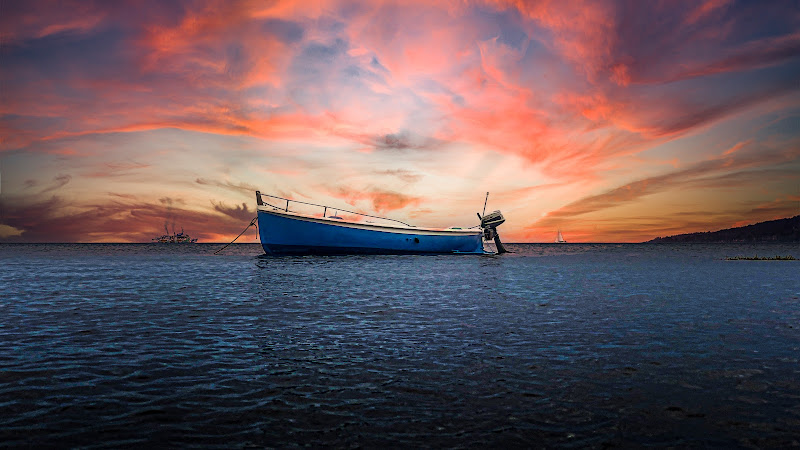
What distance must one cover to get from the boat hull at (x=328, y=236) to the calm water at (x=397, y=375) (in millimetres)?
35575

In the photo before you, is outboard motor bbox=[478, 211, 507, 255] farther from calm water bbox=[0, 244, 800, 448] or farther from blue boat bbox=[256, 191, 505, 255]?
calm water bbox=[0, 244, 800, 448]

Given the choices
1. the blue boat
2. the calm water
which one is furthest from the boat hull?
the calm water

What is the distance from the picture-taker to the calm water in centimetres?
579

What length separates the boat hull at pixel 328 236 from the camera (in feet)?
174

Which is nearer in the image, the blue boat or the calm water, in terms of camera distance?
the calm water

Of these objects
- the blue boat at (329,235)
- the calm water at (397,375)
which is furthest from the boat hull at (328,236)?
the calm water at (397,375)

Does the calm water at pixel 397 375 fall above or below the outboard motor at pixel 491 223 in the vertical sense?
below

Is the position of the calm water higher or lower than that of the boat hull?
lower

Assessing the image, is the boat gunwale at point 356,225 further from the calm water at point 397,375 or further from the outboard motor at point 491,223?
the calm water at point 397,375

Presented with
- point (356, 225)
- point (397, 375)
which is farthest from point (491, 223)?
point (397, 375)

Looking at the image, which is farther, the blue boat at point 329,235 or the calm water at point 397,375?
the blue boat at point 329,235

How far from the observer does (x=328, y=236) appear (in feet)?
176

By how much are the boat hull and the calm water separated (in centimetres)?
3558

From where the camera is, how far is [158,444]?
537cm
